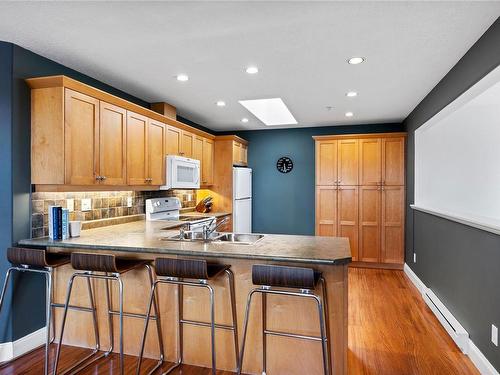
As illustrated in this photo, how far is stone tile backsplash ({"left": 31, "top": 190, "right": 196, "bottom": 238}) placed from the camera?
8.91 feet

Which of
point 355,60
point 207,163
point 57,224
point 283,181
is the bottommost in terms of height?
point 57,224

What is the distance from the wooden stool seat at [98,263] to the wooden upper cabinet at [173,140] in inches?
77.4

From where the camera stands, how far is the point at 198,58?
2.75 metres

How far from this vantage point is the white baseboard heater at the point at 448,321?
8.58 feet

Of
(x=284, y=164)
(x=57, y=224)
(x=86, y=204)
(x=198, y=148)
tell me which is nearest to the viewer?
(x=57, y=224)

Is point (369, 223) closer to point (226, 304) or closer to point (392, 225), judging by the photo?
point (392, 225)

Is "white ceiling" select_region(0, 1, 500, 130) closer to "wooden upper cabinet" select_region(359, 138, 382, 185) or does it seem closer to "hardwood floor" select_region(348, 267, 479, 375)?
"wooden upper cabinet" select_region(359, 138, 382, 185)

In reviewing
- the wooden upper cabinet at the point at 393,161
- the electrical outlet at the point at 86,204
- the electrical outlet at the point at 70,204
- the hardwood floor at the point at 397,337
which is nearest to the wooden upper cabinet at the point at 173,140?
the electrical outlet at the point at 86,204

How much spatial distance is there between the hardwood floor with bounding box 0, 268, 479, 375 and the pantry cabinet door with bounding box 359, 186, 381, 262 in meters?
1.28

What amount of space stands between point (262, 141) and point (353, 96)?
2552 millimetres

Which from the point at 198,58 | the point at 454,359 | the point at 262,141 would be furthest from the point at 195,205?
the point at 454,359

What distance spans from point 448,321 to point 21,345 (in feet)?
11.9

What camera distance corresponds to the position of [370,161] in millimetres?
5223

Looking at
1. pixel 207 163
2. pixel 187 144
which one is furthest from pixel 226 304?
pixel 207 163
